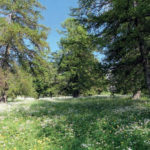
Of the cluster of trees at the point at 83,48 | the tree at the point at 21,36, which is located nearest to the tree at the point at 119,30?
the cluster of trees at the point at 83,48

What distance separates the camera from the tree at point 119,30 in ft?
20.2

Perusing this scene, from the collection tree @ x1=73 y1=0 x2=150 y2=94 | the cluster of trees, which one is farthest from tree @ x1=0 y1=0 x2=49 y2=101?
tree @ x1=73 y1=0 x2=150 y2=94

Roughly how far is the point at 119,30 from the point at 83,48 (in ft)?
8.51

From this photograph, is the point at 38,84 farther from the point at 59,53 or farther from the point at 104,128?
the point at 104,128

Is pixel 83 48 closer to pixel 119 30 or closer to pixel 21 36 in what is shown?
pixel 119 30

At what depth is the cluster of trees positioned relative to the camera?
261 inches

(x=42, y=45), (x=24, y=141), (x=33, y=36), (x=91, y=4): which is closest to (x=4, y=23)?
(x=33, y=36)

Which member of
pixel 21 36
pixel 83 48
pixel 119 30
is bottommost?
pixel 83 48

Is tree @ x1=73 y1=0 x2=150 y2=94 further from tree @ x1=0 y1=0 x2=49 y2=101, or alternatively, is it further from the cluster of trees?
tree @ x1=0 y1=0 x2=49 y2=101

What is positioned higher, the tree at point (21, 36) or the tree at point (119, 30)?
the tree at point (21, 36)

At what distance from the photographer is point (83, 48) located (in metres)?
8.52

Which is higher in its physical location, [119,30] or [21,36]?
[21,36]

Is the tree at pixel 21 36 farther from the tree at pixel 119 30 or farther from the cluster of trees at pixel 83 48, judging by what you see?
the tree at pixel 119 30

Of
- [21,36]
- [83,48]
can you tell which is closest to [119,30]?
[83,48]
